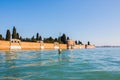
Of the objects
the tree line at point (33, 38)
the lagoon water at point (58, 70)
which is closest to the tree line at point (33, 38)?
the tree line at point (33, 38)

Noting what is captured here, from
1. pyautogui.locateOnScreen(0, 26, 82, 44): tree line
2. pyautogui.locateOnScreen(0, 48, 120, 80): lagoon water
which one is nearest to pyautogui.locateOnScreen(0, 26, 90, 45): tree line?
pyautogui.locateOnScreen(0, 26, 82, 44): tree line

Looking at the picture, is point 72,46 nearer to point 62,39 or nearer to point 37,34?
point 62,39

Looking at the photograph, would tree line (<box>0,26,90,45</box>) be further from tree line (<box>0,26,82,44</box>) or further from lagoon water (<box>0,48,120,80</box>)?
lagoon water (<box>0,48,120,80</box>)

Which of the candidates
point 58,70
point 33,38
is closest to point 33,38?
point 33,38

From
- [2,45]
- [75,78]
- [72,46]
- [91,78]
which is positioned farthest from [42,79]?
[72,46]

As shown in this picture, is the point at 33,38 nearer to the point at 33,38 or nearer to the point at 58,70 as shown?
the point at 33,38

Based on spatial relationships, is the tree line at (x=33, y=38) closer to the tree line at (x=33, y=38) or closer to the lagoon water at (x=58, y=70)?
the tree line at (x=33, y=38)

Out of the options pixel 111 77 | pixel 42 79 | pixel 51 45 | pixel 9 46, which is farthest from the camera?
pixel 51 45

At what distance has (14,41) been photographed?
192ft

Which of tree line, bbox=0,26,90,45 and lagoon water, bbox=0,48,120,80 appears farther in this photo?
tree line, bbox=0,26,90,45

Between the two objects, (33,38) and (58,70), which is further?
(33,38)

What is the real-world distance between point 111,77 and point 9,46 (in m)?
45.4

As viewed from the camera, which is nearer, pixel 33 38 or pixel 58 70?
pixel 58 70

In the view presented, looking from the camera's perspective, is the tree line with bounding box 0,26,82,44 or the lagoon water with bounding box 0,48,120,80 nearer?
the lagoon water with bounding box 0,48,120,80
